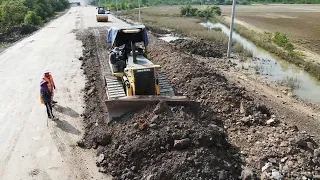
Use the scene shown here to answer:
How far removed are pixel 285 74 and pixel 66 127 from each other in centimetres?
1359

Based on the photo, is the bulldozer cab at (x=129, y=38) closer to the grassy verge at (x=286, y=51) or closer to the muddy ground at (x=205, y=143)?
the muddy ground at (x=205, y=143)

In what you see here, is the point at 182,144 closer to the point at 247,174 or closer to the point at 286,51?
the point at 247,174

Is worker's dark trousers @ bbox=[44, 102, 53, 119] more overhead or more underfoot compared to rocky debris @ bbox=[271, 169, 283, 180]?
more overhead

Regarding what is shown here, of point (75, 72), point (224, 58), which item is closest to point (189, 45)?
point (224, 58)

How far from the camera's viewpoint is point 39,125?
34.5ft

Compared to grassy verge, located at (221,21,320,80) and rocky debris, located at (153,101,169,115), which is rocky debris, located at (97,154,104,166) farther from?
grassy verge, located at (221,21,320,80)

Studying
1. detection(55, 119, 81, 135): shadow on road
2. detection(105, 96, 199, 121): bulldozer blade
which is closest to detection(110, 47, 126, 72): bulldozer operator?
detection(105, 96, 199, 121): bulldozer blade

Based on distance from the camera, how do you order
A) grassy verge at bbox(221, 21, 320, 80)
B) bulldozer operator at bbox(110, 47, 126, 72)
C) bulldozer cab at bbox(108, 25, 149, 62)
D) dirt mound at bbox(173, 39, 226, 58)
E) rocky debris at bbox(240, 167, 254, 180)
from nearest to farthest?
rocky debris at bbox(240, 167, 254, 180)
bulldozer operator at bbox(110, 47, 126, 72)
bulldozer cab at bbox(108, 25, 149, 62)
grassy verge at bbox(221, 21, 320, 80)
dirt mound at bbox(173, 39, 226, 58)

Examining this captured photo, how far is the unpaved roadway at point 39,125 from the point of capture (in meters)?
8.15

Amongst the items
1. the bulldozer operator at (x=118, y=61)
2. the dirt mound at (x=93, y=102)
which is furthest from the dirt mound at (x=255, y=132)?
the dirt mound at (x=93, y=102)

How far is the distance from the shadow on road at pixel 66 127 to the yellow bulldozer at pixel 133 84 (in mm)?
1424

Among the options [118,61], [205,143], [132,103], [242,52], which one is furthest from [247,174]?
[242,52]

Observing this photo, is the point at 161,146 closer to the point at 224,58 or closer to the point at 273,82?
the point at 273,82

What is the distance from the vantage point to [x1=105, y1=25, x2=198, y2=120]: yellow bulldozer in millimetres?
9469
